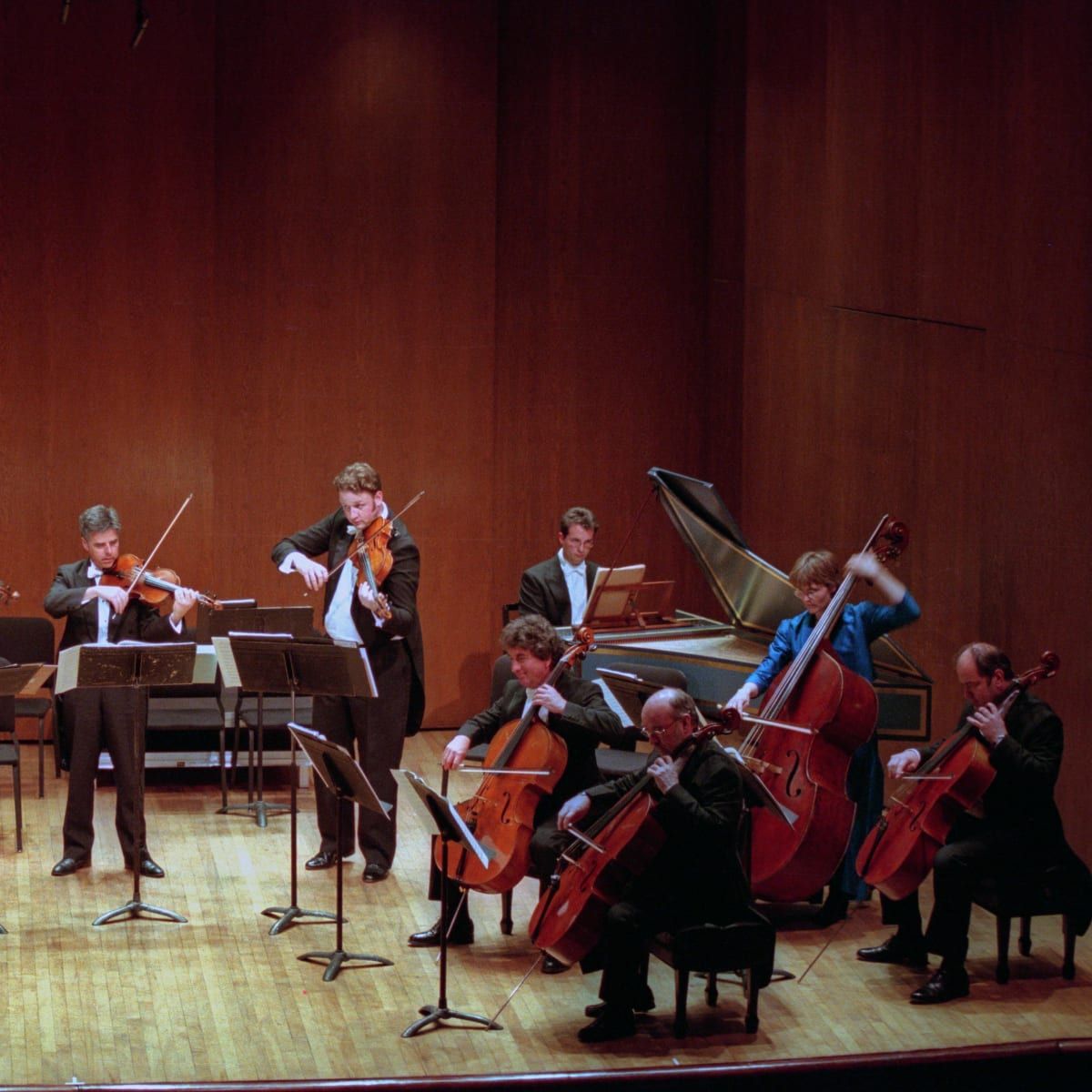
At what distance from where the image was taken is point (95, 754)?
6.01 meters

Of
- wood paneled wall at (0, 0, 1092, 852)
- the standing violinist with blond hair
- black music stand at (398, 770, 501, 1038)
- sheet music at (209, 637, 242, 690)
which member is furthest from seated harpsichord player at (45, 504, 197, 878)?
wood paneled wall at (0, 0, 1092, 852)

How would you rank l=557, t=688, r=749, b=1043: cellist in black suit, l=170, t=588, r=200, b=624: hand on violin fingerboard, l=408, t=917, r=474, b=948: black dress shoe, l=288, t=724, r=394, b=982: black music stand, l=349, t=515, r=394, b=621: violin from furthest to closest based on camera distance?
1. l=170, t=588, r=200, b=624: hand on violin fingerboard
2. l=349, t=515, r=394, b=621: violin
3. l=408, t=917, r=474, b=948: black dress shoe
4. l=288, t=724, r=394, b=982: black music stand
5. l=557, t=688, r=749, b=1043: cellist in black suit

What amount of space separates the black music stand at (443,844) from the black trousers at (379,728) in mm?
1296

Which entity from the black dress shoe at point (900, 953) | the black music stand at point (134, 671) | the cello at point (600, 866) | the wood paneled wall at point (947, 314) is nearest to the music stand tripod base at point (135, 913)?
the black music stand at point (134, 671)

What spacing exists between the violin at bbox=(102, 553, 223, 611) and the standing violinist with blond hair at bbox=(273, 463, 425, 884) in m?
0.49

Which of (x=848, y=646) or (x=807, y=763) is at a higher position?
(x=848, y=646)

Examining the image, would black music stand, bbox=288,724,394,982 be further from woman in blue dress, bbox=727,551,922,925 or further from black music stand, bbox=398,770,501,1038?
woman in blue dress, bbox=727,551,922,925

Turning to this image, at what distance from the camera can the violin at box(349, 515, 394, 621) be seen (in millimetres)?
5801

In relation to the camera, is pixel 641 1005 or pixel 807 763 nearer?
pixel 641 1005

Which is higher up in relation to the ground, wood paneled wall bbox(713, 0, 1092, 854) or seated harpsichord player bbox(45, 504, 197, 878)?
wood paneled wall bbox(713, 0, 1092, 854)

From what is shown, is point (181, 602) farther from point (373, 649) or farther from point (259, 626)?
point (259, 626)

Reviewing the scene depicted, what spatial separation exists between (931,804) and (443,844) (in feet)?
4.90

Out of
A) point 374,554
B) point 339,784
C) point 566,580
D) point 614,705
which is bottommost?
point 339,784

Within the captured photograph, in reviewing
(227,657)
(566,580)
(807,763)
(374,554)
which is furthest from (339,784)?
(566,580)
